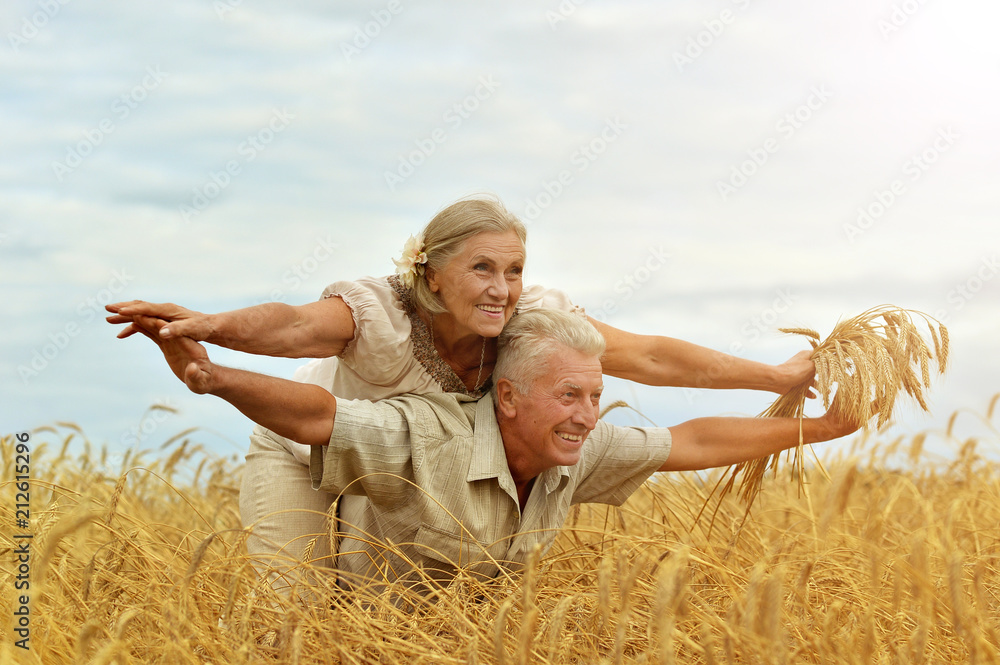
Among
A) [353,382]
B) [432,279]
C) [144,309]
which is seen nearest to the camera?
[144,309]

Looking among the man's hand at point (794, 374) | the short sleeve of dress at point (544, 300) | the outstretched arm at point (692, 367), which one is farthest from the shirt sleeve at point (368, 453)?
the man's hand at point (794, 374)

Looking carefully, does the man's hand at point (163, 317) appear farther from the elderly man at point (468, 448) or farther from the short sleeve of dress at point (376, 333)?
the short sleeve of dress at point (376, 333)

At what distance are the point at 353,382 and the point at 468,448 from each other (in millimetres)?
648

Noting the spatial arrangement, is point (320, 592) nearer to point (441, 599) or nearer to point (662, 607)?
point (441, 599)

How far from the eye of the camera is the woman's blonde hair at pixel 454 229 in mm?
3297

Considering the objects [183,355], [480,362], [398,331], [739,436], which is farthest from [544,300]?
[183,355]

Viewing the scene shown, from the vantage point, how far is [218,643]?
101 inches

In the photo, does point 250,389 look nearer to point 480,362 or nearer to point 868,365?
point 480,362

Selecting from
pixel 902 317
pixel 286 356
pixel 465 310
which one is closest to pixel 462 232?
pixel 465 310

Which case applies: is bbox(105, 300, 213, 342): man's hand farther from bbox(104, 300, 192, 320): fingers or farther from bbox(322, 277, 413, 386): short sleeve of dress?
bbox(322, 277, 413, 386): short sleeve of dress

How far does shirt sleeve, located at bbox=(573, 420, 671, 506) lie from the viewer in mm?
3516

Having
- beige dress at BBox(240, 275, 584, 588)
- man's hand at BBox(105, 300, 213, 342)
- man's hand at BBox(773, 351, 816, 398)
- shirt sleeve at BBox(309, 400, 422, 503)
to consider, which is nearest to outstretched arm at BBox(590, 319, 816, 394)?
man's hand at BBox(773, 351, 816, 398)

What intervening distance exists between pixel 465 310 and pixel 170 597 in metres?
1.37

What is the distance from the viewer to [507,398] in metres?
3.21
